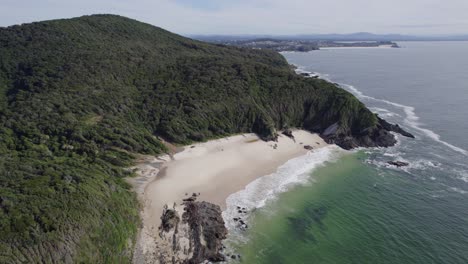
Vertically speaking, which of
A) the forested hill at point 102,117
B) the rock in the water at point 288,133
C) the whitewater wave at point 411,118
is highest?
the forested hill at point 102,117

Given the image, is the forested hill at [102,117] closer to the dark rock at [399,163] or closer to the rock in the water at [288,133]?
the rock in the water at [288,133]

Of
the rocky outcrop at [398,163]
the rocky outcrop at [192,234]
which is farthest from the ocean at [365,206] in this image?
the rocky outcrop at [192,234]

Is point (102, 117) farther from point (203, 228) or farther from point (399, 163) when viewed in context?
point (399, 163)

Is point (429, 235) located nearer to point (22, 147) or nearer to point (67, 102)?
point (22, 147)

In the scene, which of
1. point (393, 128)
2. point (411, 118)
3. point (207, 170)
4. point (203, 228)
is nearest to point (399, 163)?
point (393, 128)

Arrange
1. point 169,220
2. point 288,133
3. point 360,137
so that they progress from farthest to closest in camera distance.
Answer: point 360,137 → point 288,133 → point 169,220
